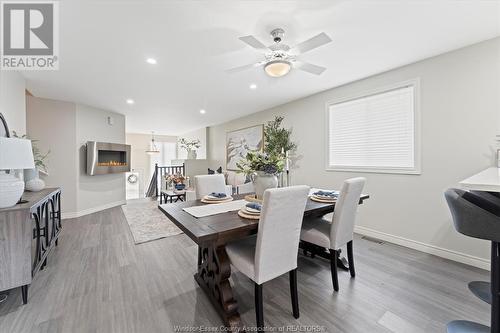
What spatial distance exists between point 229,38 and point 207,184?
63.6 inches

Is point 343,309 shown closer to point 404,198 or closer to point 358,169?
point 404,198

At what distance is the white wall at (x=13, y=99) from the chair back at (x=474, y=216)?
4.40 meters

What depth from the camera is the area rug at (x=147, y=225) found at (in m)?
3.16

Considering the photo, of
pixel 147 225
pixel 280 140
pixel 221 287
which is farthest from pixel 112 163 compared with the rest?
pixel 221 287

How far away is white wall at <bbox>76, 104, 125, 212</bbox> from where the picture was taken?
4.35m

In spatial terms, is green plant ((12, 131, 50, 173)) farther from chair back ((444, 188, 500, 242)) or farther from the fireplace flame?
chair back ((444, 188, 500, 242))

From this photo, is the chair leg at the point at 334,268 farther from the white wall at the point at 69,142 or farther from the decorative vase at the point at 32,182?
the white wall at the point at 69,142

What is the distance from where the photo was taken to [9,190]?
164cm

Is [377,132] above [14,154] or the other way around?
above

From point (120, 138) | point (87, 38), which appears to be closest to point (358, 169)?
point (87, 38)

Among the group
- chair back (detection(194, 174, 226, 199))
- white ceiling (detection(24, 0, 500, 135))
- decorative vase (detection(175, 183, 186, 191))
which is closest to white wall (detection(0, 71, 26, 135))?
white ceiling (detection(24, 0, 500, 135))

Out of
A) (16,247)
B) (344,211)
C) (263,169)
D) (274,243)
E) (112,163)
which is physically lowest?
(16,247)

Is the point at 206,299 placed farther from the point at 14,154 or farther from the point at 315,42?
the point at 315,42

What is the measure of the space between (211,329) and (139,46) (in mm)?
2746
